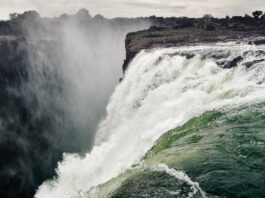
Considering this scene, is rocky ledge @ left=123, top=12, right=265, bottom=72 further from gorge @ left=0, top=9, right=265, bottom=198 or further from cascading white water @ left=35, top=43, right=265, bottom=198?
cascading white water @ left=35, top=43, right=265, bottom=198

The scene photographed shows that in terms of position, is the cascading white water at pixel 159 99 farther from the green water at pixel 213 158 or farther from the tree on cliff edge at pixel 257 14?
the tree on cliff edge at pixel 257 14

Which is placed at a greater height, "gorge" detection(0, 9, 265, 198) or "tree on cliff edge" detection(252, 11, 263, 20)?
"tree on cliff edge" detection(252, 11, 263, 20)

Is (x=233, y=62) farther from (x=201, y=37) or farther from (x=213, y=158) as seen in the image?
(x=201, y=37)

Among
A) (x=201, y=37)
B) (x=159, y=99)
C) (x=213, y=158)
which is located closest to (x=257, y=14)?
(x=201, y=37)

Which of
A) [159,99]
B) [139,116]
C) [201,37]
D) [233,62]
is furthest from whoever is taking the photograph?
[201,37]

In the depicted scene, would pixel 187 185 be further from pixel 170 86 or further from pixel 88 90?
pixel 88 90

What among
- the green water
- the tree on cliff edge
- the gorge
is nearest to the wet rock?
the gorge

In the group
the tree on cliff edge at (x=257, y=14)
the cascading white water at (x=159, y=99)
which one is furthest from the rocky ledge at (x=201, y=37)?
the cascading white water at (x=159, y=99)

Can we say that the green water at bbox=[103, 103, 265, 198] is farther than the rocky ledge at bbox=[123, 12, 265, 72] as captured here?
No
